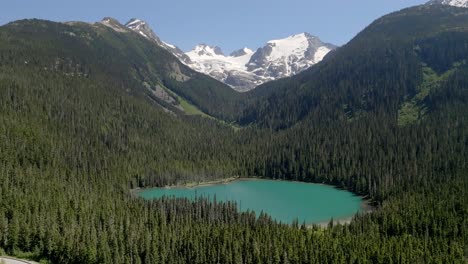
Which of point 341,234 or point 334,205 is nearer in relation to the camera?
point 341,234

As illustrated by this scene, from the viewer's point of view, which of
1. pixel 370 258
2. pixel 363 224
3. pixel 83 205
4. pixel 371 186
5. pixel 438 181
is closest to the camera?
pixel 370 258

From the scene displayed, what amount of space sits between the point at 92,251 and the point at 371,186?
121093 mm

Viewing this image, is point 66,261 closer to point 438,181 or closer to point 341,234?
point 341,234

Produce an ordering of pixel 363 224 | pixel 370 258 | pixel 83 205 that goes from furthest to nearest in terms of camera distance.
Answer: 1. pixel 83 205
2. pixel 363 224
3. pixel 370 258

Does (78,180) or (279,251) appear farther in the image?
(78,180)

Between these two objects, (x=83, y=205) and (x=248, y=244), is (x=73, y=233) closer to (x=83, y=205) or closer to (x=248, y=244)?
(x=83, y=205)

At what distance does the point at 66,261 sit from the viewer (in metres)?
107

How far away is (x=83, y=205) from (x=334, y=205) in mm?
86815

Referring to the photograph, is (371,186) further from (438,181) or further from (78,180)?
(78,180)

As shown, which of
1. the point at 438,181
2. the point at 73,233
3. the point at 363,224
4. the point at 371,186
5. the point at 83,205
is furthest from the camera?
the point at 371,186

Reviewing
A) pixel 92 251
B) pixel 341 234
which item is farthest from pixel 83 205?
pixel 341 234

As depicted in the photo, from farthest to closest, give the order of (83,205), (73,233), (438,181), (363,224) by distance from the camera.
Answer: (438,181) < (83,205) < (363,224) < (73,233)

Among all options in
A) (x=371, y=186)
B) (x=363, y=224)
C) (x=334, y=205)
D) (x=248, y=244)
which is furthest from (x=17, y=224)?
(x=371, y=186)

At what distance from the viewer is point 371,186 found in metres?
197
